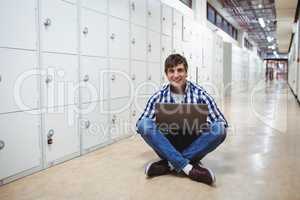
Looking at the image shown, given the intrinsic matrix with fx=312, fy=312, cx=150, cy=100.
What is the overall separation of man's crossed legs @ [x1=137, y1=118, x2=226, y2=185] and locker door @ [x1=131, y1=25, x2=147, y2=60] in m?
1.92

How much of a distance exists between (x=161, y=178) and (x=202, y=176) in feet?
1.07

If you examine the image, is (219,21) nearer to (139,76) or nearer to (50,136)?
(139,76)

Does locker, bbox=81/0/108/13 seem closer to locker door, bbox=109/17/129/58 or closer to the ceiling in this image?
locker door, bbox=109/17/129/58

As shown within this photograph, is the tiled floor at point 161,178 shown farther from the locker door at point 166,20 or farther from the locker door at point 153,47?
the locker door at point 166,20

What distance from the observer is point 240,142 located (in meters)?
3.69

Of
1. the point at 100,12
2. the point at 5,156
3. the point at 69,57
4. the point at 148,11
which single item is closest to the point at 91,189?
the point at 5,156

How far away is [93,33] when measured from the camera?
10.7 feet

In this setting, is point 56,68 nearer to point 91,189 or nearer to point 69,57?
point 69,57

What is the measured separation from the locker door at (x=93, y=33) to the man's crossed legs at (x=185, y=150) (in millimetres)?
1163

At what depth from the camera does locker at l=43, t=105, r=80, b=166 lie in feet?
8.71

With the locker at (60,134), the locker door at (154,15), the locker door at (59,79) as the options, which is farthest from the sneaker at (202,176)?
the locker door at (154,15)

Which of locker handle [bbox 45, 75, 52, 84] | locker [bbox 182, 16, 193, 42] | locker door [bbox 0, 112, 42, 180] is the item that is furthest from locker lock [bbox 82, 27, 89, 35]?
locker [bbox 182, 16, 193, 42]

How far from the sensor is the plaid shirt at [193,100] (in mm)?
2488

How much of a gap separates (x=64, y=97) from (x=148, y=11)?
222 cm
